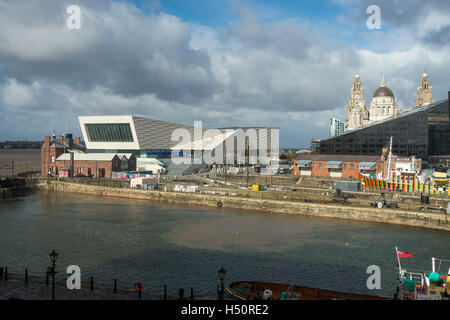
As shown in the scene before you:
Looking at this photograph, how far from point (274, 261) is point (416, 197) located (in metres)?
30.4

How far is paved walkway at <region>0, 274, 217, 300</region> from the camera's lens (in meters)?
15.9

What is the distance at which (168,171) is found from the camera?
83.1 metres

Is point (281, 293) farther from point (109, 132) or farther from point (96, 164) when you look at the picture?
point (109, 132)

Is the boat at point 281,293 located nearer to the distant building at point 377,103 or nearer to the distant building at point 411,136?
the distant building at point 411,136

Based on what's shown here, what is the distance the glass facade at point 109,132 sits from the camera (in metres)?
83.7

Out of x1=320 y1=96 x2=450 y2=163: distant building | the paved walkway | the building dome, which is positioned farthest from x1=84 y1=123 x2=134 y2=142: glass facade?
the building dome

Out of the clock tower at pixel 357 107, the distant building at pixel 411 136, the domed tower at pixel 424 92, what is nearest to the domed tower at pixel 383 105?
the clock tower at pixel 357 107

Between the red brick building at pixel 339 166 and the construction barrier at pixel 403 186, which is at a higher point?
the red brick building at pixel 339 166

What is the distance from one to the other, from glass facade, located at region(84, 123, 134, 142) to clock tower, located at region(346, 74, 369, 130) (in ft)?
281

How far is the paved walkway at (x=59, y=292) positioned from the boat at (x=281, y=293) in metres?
1.96

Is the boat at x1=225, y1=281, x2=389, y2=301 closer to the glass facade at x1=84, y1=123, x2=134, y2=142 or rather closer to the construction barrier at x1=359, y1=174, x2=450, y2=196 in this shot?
the construction barrier at x1=359, y1=174, x2=450, y2=196

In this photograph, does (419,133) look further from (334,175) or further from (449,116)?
(334,175)

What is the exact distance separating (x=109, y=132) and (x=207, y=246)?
62.2 meters
